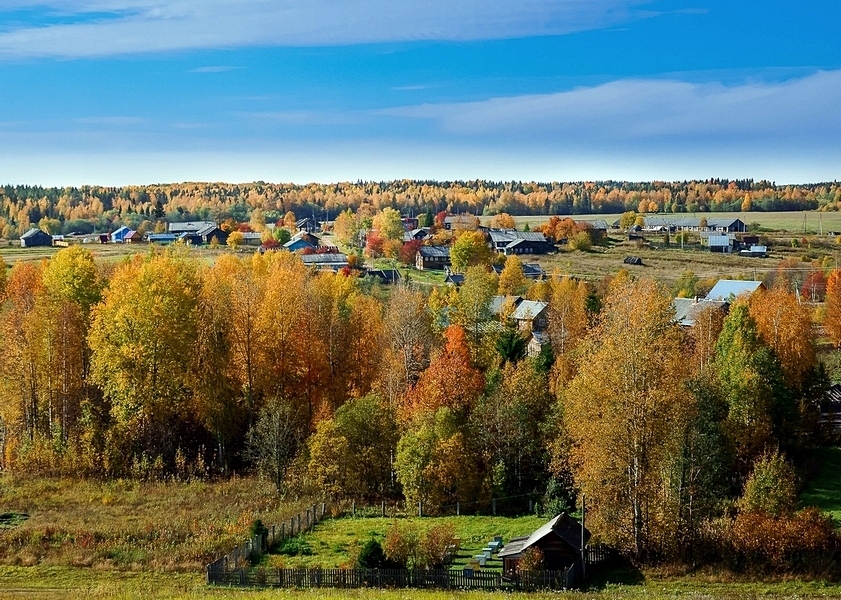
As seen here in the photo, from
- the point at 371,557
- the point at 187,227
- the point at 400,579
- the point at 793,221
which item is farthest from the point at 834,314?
the point at 793,221

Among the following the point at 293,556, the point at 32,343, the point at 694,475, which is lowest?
the point at 293,556

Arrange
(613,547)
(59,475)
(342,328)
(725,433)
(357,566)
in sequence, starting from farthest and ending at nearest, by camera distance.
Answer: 1. (342,328)
2. (59,475)
3. (725,433)
4. (613,547)
5. (357,566)

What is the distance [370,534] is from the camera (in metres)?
34.2

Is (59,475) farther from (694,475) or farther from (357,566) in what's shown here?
(694,475)

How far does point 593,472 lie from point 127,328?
2519cm

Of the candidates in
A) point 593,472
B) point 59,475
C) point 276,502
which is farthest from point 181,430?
point 593,472

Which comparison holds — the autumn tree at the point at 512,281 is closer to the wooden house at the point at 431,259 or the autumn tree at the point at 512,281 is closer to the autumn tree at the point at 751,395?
the wooden house at the point at 431,259

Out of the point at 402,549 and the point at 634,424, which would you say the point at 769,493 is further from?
the point at 402,549

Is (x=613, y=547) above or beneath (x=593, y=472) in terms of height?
beneath

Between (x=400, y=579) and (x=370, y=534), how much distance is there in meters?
5.64

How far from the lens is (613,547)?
102 feet

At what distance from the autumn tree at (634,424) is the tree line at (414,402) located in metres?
0.07

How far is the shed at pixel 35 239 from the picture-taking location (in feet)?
416

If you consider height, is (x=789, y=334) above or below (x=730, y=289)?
below
